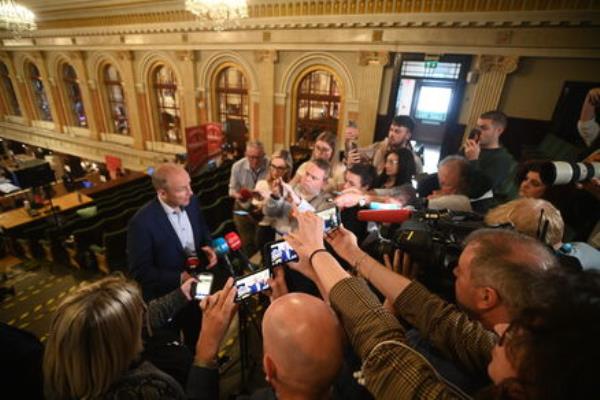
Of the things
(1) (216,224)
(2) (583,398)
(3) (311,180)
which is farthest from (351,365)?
(1) (216,224)

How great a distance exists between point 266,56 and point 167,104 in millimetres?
4334

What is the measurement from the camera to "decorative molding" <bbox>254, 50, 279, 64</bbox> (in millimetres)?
6508

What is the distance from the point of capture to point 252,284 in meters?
1.24

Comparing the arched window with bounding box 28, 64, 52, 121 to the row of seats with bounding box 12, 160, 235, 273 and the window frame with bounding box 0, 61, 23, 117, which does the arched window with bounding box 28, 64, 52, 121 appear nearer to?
the window frame with bounding box 0, 61, 23, 117

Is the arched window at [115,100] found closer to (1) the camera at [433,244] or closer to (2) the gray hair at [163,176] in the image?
(2) the gray hair at [163,176]

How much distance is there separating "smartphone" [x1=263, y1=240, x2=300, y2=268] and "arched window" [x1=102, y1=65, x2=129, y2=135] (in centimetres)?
1136

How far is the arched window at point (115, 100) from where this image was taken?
31.9 ft

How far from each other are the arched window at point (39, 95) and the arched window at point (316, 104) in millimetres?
12191

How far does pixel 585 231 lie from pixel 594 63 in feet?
12.2

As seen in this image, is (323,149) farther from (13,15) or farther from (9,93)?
(9,93)

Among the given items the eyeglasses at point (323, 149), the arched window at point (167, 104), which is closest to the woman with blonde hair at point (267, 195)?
the eyeglasses at point (323, 149)

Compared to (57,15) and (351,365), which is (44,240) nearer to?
(351,365)

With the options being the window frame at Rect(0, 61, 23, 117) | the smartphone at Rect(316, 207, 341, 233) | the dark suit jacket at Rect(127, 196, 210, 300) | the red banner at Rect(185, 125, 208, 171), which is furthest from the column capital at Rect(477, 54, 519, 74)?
the window frame at Rect(0, 61, 23, 117)

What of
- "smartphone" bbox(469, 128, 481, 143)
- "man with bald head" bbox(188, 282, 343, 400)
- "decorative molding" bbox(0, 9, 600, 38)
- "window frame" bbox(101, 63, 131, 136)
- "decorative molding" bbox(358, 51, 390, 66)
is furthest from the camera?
"window frame" bbox(101, 63, 131, 136)
